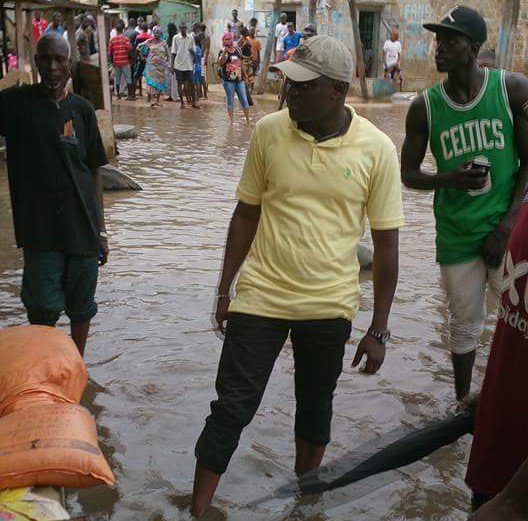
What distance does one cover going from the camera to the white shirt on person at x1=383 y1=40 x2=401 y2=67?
24391mm

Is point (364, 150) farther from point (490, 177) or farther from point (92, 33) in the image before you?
point (92, 33)

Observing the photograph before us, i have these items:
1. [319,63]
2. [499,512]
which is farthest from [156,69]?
[499,512]

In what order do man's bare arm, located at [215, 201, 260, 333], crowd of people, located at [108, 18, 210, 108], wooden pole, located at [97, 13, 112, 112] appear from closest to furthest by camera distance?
man's bare arm, located at [215, 201, 260, 333]
wooden pole, located at [97, 13, 112, 112]
crowd of people, located at [108, 18, 210, 108]

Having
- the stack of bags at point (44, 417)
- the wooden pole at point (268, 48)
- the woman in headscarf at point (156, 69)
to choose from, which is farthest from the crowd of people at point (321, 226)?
the wooden pole at point (268, 48)

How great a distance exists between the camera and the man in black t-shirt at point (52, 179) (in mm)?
4066

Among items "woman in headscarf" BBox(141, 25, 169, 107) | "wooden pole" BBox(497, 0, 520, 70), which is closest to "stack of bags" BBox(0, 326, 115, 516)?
"woman in headscarf" BBox(141, 25, 169, 107)

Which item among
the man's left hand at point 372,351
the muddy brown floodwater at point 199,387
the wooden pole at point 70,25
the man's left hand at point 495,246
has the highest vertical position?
the wooden pole at point 70,25

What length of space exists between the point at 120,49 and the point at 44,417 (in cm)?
1869

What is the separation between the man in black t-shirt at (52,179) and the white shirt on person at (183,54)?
52.7ft

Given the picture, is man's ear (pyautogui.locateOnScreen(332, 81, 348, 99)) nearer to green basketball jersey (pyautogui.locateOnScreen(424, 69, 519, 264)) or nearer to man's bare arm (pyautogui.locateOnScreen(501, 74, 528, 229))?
green basketball jersey (pyautogui.locateOnScreen(424, 69, 519, 264))

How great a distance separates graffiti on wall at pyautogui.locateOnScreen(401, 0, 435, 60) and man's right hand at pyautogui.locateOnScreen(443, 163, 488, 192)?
2251 centimetres

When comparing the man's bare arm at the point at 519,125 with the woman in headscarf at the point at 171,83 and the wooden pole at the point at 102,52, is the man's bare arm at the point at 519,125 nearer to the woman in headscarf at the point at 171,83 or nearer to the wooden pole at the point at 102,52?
the wooden pole at the point at 102,52

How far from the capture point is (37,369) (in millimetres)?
3264

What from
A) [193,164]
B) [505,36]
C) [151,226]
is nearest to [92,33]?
[193,164]
